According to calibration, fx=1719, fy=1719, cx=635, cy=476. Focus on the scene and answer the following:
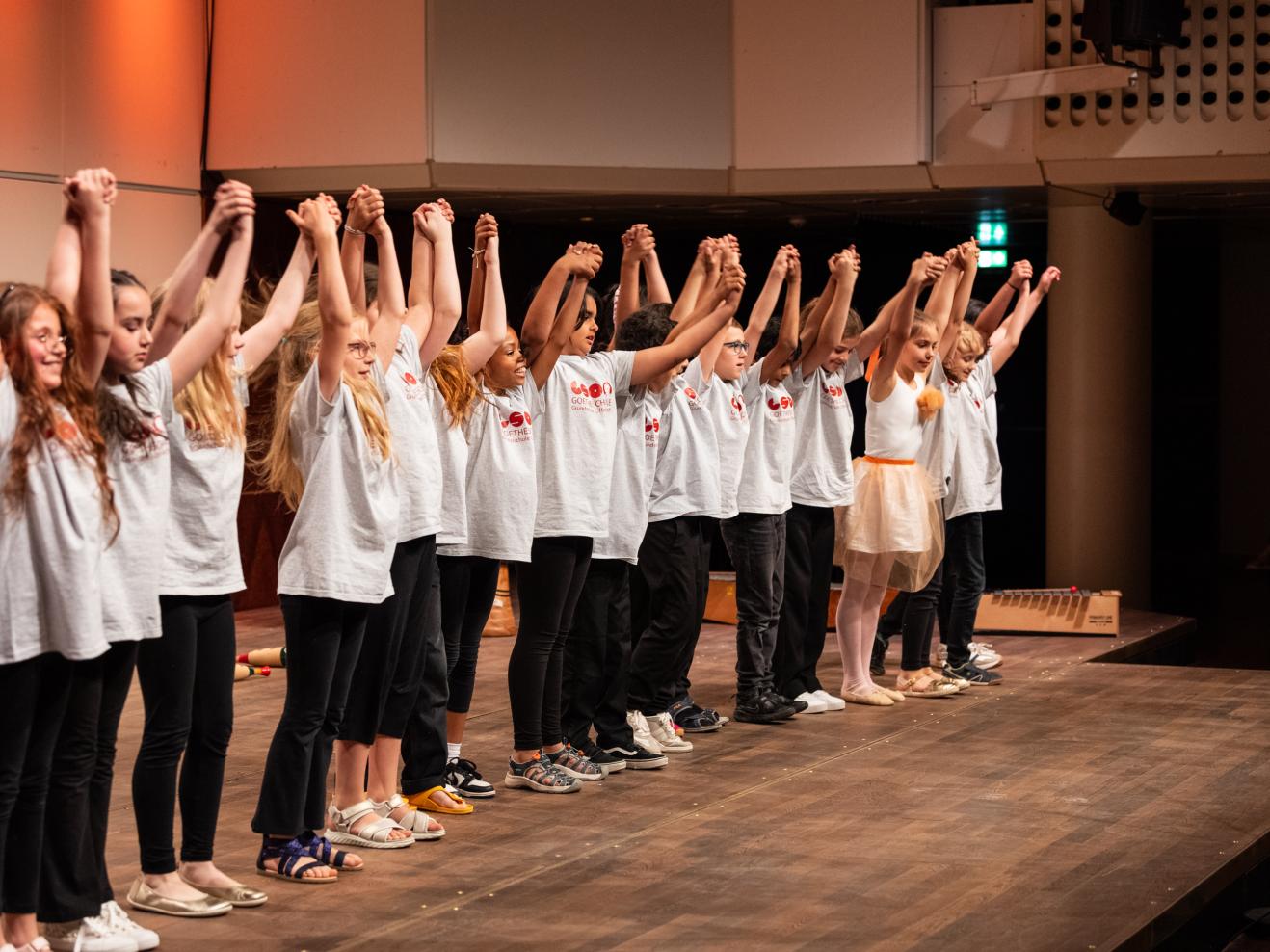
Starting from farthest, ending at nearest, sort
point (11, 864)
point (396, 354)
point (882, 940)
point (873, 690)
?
point (873, 690) < point (396, 354) < point (882, 940) < point (11, 864)

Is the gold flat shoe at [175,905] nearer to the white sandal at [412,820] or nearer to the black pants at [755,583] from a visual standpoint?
the white sandal at [412,820]

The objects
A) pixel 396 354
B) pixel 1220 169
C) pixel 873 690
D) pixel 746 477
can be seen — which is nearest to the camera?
pixel 396 354

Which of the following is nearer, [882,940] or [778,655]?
[882,940]

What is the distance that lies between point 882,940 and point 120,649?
154cm

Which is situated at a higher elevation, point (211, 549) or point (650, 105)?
point (650, 105)

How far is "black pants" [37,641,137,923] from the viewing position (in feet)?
9.91

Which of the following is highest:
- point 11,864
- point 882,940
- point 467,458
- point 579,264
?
point 579,264

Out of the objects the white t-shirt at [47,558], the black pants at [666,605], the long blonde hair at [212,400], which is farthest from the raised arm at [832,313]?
the white t-shirt at [47,558]

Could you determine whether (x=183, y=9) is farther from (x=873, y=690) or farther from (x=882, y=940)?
(x=882, y=940)

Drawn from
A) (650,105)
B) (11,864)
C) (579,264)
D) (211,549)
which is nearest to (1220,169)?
(650,105)

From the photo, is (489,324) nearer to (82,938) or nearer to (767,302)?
(767,302)

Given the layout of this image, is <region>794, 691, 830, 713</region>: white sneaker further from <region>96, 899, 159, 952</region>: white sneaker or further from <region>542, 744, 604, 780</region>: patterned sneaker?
<region>96, 899, 159, 952</region>: white sneaker

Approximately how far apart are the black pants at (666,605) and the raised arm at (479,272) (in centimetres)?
99

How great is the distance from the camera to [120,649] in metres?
3.09
